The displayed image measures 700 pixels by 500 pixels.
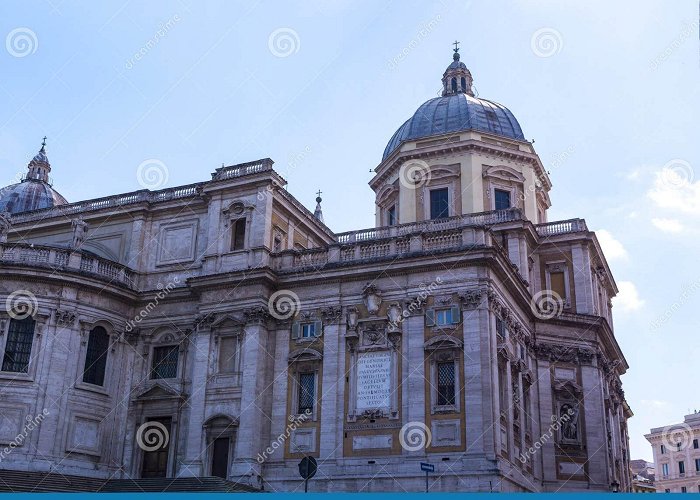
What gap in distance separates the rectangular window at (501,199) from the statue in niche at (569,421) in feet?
35.2

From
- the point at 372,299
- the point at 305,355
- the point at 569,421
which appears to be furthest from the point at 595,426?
the point at 305,355

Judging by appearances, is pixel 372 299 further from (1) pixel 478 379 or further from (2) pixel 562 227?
(2) pixel 562 227

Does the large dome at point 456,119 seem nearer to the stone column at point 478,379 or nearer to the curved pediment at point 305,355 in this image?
the curved pediment at point 305,355

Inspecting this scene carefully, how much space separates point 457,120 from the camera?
149 feet

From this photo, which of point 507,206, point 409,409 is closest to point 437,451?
point 409,409

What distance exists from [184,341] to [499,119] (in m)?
21.7

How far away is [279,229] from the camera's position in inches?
1494

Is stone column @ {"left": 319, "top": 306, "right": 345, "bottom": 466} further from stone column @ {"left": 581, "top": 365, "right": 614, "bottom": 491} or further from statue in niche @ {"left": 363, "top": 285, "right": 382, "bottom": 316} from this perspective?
stone column @ {"left": 581, "top": 365, "right": 614, "bottom": 491}

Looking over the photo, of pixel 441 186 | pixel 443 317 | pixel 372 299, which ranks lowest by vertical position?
pixel 443 317

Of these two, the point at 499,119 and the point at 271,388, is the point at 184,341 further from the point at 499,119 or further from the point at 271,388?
the point at 499,119

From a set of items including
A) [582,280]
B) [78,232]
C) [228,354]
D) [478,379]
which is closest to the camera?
[478,379]

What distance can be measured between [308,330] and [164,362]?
731cm

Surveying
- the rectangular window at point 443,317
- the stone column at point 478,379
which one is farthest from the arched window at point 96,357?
the stone column at point 478,379

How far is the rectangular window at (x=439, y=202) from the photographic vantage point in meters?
42.6
